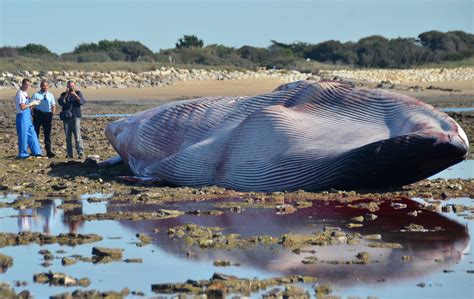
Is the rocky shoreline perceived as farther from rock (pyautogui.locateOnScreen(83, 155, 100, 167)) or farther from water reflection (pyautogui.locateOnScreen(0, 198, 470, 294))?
water reflection (pyautogui.locateOnScreen(0, 198, 470, 294))

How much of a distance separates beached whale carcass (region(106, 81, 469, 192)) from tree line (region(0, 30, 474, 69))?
5013cm

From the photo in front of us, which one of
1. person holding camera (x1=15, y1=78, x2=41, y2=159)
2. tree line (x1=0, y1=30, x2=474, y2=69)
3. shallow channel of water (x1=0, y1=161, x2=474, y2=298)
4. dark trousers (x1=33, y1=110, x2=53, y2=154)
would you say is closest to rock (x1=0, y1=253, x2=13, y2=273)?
shallow channel of water (x1=0, y1=161, x2=474, y2=298)

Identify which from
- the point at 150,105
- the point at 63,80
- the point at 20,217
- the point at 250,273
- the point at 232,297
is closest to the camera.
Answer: the point at 232,297

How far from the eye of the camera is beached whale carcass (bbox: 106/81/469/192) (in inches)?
625

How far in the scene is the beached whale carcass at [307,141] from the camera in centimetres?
1587

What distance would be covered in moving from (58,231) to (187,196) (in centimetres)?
335

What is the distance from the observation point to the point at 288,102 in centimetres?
1747

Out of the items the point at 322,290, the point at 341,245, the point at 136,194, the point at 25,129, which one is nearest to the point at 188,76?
the point at 25,129

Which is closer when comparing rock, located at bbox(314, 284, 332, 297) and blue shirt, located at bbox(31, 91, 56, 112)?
rock, located at bbox(314, 284, 332, 297)

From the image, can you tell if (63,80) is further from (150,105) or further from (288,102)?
(288,102)

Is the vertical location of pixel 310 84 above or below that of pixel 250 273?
above

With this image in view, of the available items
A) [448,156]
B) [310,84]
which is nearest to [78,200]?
[310,84]

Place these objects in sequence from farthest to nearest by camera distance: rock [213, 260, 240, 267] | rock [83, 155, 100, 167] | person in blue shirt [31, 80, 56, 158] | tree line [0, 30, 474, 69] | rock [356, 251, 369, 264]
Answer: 1. tree line [0, 30, 474, 69]
2. person in blue shirt [31, 80, 56, 158]
3. rock [83, 155, 100, 167]
4. rock [356, 251, 369, 264]
5. rock [213, 260, 240, 267]

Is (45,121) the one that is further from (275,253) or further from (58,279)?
(58,279)
